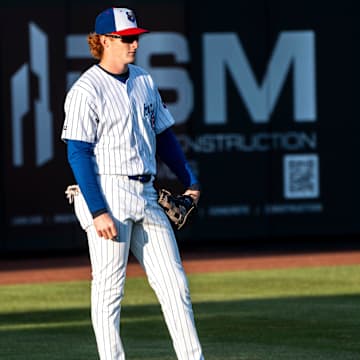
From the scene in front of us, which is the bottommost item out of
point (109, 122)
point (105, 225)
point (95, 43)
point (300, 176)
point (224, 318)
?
point (224, 318)

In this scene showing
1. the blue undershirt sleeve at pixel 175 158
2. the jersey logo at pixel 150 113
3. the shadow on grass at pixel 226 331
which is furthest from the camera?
the shadow on grass at pixel 226 331

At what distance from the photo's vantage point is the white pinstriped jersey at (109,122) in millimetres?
6258

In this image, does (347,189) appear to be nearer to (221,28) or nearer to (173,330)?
(221,28)

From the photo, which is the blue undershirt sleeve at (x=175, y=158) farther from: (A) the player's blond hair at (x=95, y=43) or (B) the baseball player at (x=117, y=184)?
(A) the player's blond hair at (x=95, y=43)

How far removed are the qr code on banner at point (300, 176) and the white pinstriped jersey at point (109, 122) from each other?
32.9 feet

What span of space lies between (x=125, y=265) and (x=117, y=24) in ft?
3.84

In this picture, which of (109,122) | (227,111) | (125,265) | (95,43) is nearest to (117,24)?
(95,43)

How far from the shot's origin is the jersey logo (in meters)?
6.46

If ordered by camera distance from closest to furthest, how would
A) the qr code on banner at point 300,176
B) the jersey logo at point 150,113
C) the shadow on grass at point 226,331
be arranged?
the jersey logo at point 150,113, the shadow on grass at point 226,331, the qr code on banner at point 300,176

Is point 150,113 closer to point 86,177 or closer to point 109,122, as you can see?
point 109,122

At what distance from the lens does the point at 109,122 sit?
20.7ft

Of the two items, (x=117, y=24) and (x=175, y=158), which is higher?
(x=117, y=24)

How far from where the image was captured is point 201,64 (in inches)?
634

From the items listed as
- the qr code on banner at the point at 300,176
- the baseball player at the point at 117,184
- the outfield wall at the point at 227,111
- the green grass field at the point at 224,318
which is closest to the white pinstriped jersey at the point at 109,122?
the baseball player at the point at 117,184
